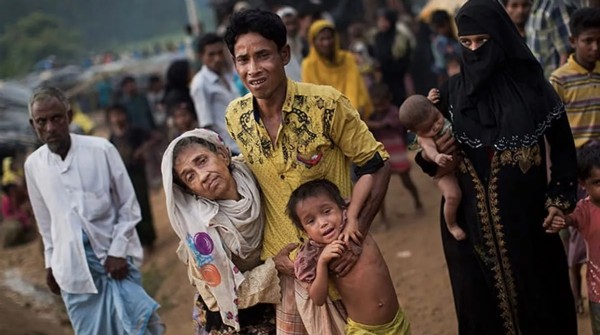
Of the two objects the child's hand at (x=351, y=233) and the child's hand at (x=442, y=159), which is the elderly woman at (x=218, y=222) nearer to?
the child's hand at (x=351, y=233)

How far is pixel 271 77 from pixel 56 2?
5792 cm

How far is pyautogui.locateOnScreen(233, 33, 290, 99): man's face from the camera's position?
8.76 feet

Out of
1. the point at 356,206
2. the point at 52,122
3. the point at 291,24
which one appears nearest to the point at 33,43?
the point at 291,24

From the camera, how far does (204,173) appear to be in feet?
9.04

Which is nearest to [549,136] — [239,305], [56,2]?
[239,305]

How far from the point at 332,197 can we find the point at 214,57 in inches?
140

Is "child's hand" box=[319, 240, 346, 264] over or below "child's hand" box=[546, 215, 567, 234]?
over

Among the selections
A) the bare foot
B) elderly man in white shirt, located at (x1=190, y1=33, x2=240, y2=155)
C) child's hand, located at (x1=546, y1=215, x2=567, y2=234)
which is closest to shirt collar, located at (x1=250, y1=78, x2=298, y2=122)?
the bare foot

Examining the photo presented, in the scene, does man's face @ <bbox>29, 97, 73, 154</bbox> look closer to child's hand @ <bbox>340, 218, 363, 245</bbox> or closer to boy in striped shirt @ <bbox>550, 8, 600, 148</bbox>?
child's hand @ <bbox>340, 218, 363, 245</bbox>

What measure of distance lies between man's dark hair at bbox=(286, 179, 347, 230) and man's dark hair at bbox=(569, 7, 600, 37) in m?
2.01

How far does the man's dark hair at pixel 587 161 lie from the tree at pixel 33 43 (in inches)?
1556

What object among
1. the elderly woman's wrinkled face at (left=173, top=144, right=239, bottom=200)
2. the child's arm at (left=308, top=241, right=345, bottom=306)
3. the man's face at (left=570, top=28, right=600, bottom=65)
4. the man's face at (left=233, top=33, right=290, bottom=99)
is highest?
the man's face at (left=233, top=33, right=290, bottom=99)

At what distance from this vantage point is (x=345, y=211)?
2.78 meters

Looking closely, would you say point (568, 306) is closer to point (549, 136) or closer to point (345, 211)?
point (549, 136)
